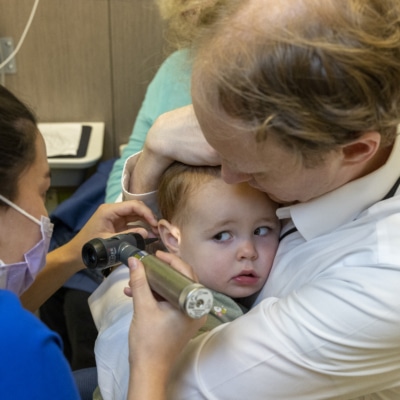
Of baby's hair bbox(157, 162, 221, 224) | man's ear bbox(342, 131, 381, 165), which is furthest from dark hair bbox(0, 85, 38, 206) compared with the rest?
man's ear bbox(342, 131, 381, 165)

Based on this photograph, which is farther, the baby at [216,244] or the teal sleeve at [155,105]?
the teal sleeve at [155,105]

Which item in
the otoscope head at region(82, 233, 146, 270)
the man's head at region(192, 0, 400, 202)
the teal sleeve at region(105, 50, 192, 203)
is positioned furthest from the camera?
the teal sleeve at region(105, 50, 192, 203)

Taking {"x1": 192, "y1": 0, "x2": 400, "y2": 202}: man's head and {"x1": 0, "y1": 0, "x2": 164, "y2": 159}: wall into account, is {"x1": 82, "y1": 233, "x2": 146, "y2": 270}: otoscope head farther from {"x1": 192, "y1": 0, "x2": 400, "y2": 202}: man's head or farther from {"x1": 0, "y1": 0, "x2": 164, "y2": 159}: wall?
{"x1": 0, "y1": 0, "x2": 164, "y2": 159}: wall

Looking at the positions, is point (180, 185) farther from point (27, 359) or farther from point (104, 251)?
point (27, 359)

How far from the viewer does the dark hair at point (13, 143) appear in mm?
963

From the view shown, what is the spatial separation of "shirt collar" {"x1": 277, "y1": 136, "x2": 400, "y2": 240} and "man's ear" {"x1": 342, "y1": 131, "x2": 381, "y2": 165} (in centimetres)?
6

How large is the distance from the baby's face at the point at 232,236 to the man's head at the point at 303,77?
30 centimetres

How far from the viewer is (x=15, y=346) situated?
2.47 ft

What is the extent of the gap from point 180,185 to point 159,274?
1.10 ft

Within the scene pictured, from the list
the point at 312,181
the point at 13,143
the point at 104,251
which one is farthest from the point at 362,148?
the point at 13,143

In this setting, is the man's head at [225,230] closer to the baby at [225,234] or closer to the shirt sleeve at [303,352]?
the baby at [225,234]

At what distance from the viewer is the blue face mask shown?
107 cm

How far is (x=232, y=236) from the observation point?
1.13m

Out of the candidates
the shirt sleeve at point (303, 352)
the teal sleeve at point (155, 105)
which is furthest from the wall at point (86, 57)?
the shirt sleeve at point (303, 352)
